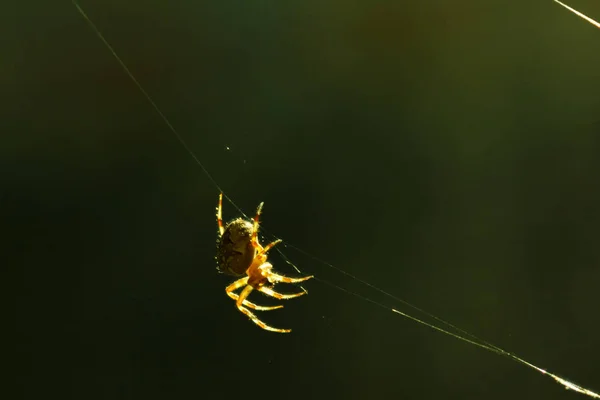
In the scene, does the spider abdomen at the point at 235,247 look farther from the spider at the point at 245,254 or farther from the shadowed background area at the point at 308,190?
the shadowed background area at the point at 308,190

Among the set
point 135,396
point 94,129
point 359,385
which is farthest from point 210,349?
point 94,129

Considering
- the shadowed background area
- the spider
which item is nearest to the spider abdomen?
the spider

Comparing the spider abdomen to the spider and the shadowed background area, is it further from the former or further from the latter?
the shadowed background area

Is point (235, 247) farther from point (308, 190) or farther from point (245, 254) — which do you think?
point (308, 190)

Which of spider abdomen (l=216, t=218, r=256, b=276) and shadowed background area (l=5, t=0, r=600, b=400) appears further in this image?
shadowed background area (l=5, t=0, r=600, b=400)

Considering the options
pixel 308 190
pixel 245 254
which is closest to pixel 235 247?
pixel 245 254

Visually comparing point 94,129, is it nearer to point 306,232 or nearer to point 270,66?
point 270,66

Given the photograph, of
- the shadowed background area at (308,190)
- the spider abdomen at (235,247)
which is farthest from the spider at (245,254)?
the shadowed background area at (308,190)

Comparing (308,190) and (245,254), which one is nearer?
(245,254)
